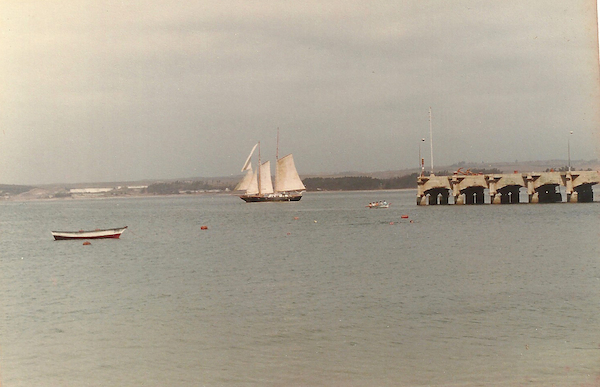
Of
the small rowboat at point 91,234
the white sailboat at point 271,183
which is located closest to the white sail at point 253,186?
→ the white sailboat at point 271,183

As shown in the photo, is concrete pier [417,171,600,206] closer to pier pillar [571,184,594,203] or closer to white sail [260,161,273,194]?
pier pillar [571,184,594,203]

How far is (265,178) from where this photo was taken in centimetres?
17888

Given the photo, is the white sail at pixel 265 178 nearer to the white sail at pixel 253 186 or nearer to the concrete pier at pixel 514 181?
the white sail at pixel 253 186

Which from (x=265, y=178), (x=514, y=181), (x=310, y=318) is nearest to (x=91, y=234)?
(x=310, y=318)

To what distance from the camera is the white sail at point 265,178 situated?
578 feet

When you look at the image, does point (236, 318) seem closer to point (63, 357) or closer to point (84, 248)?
point (63, 357)

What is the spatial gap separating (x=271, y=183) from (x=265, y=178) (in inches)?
122

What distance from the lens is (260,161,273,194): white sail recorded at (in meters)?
176

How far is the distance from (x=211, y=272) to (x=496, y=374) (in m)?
27.0

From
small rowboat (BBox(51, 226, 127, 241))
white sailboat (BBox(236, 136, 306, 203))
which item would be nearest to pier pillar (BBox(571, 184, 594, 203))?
white sailboat (BBox(236, 136, 306, 203))

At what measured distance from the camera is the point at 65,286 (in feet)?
128

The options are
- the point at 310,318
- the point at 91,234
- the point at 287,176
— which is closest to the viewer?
the point at 310,318

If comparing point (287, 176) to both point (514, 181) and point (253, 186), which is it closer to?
point (253, 186)

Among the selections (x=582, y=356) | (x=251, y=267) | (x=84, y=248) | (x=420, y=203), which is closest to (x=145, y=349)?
(x=582, y=356)
